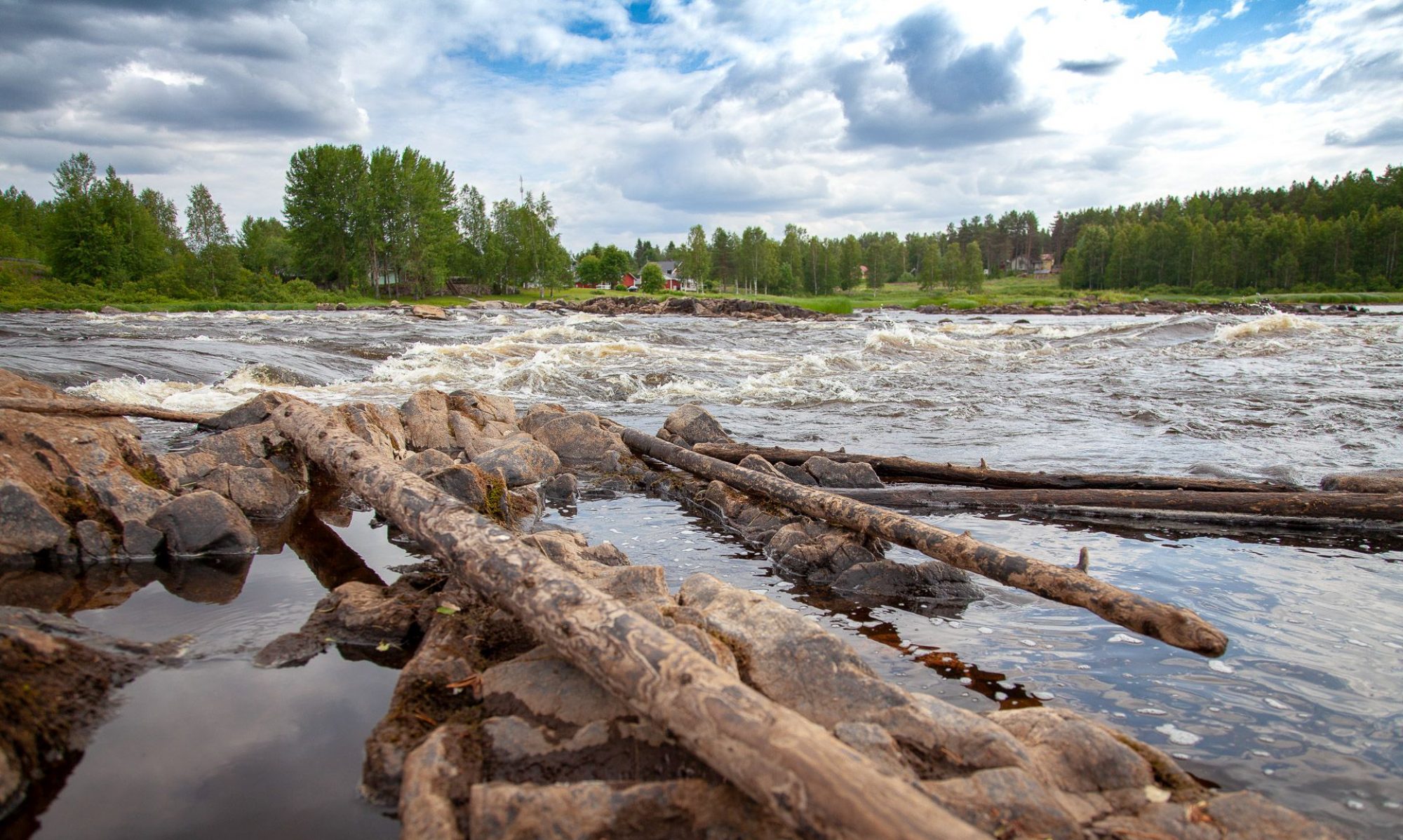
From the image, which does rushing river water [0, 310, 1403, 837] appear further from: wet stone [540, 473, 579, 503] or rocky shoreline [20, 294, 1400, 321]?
rocky shoreline [20, 294, 1400, 321]

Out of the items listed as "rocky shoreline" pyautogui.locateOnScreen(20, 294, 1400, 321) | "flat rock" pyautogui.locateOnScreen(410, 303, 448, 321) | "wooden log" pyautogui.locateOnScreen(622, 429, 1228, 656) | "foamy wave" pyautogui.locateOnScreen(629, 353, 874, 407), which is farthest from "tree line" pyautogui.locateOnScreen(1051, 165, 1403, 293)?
"wooden log" pyautogui.locateOnScreen(622, 429, 1228, 656)

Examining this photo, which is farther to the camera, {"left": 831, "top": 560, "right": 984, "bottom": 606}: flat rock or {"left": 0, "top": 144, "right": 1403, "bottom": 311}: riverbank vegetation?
{"left": 0, "top": 144, "right": 1403, "bottom": 311}: riverbank vegetation

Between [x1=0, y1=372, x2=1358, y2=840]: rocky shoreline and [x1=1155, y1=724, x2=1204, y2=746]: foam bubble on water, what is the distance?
0.62 meters

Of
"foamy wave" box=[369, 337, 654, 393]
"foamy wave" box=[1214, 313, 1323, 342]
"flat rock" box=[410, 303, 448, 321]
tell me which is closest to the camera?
"foamy wave" box=[369, 337, 654, 393]

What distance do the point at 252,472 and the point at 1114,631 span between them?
274 inches

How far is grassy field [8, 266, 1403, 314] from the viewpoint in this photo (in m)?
46.5

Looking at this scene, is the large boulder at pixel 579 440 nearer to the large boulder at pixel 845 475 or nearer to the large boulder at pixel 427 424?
the large boulder at pixel 427 424

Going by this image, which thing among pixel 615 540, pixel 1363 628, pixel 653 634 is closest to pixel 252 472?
pixel 615 540

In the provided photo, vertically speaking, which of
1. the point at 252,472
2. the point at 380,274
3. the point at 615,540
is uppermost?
the point at 380,274

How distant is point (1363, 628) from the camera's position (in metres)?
4.65

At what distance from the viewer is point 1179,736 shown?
11.4 ft

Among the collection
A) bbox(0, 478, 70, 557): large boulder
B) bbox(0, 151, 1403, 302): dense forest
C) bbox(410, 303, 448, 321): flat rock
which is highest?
bbox(0, 151, 1403, 302): dense forest

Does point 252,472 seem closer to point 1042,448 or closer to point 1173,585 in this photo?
point 1173,585

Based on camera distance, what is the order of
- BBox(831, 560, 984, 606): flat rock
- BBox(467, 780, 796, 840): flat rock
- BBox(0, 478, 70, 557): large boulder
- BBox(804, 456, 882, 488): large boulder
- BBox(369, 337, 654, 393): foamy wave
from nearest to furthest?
BBox(467, 780, 796, 840): flat rock → BBox(0, 478, 70, 557): large boulder → BBox(831, 560, 984, 606): flat rock → BBox(804, 456, 882, 488): large boulder → BBox(369, 337, 654, 393): foamy wave
